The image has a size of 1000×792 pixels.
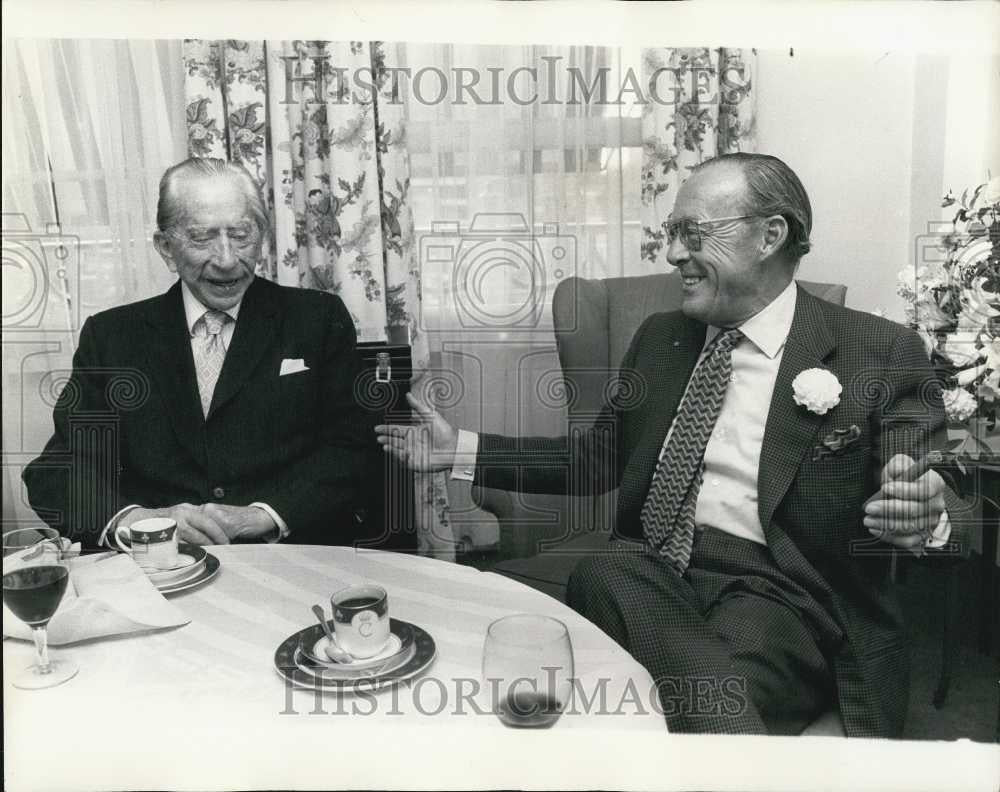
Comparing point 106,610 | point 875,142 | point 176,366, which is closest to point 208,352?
point 176,366

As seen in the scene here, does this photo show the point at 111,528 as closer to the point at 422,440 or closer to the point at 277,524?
the point at 277,524

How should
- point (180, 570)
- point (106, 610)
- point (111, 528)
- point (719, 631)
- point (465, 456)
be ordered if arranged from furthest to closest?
point (465, 456), point (111, 528), point (719, 631), point (180, 570), point (106, 610)

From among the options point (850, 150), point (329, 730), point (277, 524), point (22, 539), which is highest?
point (850, 150)

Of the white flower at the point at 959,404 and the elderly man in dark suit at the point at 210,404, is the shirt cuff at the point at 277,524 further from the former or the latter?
the white flower at the point at 959,404

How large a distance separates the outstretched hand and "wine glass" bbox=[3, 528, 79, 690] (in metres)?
0.63

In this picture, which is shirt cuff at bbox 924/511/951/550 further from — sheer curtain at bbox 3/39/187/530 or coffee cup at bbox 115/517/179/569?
sheer curtain at bbox 3/39/187/530

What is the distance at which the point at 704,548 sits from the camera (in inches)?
50.4

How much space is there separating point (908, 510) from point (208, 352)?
4.01 ft

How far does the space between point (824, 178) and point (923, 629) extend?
92 centimetres

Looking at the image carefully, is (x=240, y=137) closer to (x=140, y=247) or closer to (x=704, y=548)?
(x=140, y=247)

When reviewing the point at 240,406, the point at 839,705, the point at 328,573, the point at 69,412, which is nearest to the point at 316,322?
the point at 240,406


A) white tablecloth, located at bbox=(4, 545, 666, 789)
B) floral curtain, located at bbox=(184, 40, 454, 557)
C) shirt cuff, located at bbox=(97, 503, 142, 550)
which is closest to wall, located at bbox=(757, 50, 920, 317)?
floral curtain, located at bbox=(184, 40, 454, 557)

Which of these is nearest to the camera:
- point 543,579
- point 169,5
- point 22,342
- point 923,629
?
point 169,5

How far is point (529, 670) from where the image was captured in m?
0.78
